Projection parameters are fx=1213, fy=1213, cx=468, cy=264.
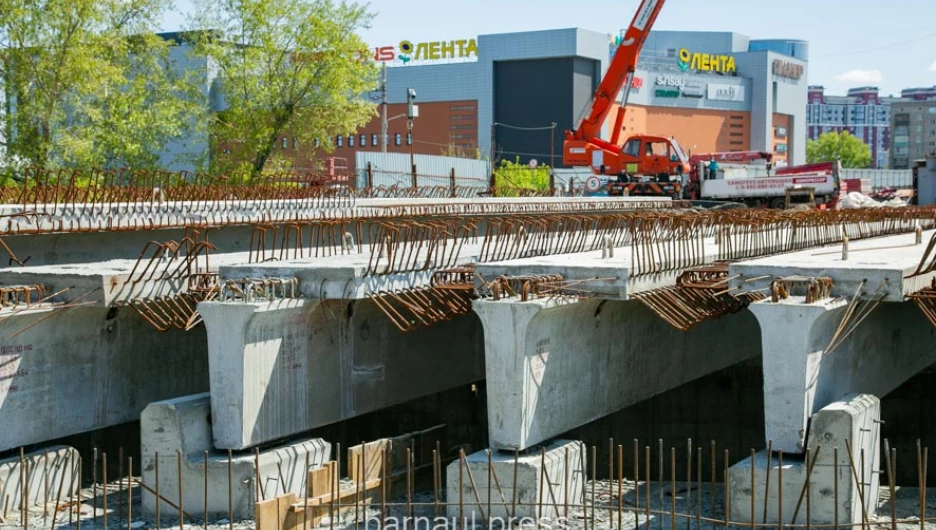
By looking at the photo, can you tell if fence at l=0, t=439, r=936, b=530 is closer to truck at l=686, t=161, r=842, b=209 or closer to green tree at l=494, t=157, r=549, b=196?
truck at l=686, t=161, r=842, b=209

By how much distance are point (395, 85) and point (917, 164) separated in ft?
139

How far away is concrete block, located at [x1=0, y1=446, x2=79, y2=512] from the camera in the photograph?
52.0 ft

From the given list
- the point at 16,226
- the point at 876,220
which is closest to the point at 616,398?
the point at 16,226

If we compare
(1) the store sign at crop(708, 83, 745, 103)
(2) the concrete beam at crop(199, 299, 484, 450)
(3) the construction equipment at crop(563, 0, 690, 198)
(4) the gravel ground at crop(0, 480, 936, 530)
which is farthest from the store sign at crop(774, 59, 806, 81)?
(4) the gravel ground at crop(0, 480, 936, 530)

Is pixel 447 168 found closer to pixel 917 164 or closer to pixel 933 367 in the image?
pixel 917 164

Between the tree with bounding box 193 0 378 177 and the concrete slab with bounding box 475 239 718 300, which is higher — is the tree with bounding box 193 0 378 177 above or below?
above

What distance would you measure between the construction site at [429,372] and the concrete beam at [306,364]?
37 mm

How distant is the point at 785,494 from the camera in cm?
1373

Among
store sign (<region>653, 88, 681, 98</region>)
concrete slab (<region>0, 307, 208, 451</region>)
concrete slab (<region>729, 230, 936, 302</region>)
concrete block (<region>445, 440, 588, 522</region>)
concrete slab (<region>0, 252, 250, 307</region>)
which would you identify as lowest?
concrete block (<region>445, 440, 588, 522</region>)

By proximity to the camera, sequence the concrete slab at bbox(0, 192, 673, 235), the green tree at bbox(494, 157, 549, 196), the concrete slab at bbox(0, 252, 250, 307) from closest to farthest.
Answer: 1. the concrete slab at bbox(0, 252, 250, 307)
2. the concrete slab at bbox(0, 192, 673, 235)
3. the green tree at bbox(494, 157, 549, 196)

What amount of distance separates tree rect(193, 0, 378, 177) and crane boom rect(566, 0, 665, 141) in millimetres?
9259

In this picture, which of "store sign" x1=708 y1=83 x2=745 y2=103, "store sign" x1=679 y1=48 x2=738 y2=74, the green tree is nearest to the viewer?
the green tree

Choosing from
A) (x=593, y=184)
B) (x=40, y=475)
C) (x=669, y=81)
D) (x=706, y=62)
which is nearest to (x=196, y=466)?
(x=40, y=475)

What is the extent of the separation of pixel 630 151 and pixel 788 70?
6790cm
